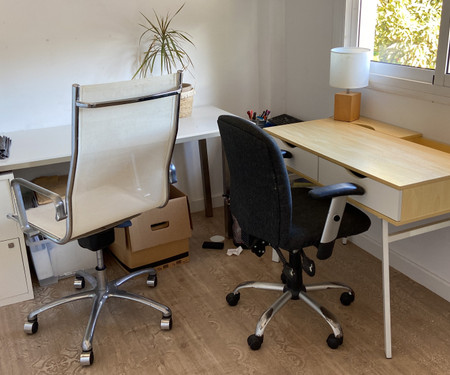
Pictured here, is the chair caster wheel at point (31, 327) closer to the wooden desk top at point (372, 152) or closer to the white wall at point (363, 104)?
the wooden desk top at point (372, 152)

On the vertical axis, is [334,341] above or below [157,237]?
below

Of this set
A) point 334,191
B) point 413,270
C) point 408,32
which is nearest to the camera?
point 334,191

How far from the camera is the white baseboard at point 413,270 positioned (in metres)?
2.61

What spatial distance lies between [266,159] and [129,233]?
1117 mm

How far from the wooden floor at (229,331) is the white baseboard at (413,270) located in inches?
1.6

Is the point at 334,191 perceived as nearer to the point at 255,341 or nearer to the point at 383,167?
the point at 383,167

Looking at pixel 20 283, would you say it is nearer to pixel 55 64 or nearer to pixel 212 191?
pixel 55 64

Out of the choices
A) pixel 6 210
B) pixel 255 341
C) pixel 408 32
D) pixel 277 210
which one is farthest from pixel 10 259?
pixel 408 32

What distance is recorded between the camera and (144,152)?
2207 mm

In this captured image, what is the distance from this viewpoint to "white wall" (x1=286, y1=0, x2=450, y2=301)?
2574mm

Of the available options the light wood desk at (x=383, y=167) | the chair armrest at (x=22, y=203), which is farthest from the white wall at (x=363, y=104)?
the chair armrest at (x=22, y=203)

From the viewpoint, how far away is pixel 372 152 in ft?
7.68

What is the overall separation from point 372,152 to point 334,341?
827 mm

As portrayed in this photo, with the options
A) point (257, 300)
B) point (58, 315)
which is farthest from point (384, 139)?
point (58, 315)
